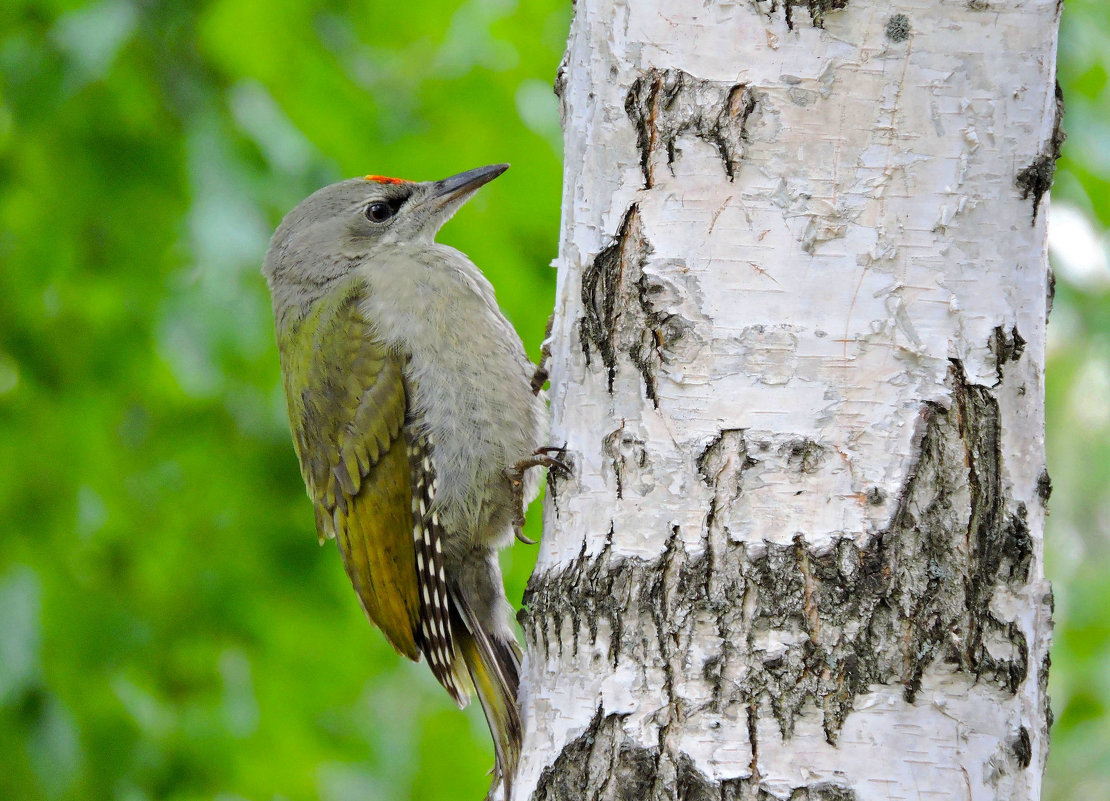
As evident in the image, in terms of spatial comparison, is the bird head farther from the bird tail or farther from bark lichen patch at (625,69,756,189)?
bark lichen patch at (625,69,756,189)

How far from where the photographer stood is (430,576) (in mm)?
3031

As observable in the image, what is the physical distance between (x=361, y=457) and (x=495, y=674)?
76cm

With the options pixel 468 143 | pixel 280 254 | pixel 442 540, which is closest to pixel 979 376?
pixel 442 540

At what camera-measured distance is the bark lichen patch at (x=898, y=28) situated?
5.46 ft

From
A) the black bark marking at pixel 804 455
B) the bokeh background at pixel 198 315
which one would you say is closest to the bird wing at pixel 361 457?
the bokeh background at pixel 198 315

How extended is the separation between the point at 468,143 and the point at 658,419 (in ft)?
6.93

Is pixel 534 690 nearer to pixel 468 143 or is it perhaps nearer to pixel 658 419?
pixel 658 419

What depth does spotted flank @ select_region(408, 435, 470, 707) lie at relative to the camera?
9.81 feet

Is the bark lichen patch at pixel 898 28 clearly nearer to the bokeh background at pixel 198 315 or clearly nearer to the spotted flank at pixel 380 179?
the bokeh background at pixel 198 315

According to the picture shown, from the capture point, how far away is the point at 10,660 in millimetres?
3084

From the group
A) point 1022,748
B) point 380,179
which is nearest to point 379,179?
point 380,179

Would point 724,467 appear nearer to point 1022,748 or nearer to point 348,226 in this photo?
point 1022,748

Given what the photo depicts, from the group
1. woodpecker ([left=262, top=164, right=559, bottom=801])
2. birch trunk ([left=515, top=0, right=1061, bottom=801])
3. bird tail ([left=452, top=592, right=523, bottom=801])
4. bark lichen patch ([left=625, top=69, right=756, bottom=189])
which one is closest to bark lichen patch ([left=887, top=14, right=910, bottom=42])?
birch trunk ([left=515, top=0, right=1061, bottom=801])

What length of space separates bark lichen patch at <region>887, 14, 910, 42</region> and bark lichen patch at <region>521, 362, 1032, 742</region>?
1.61 ft
